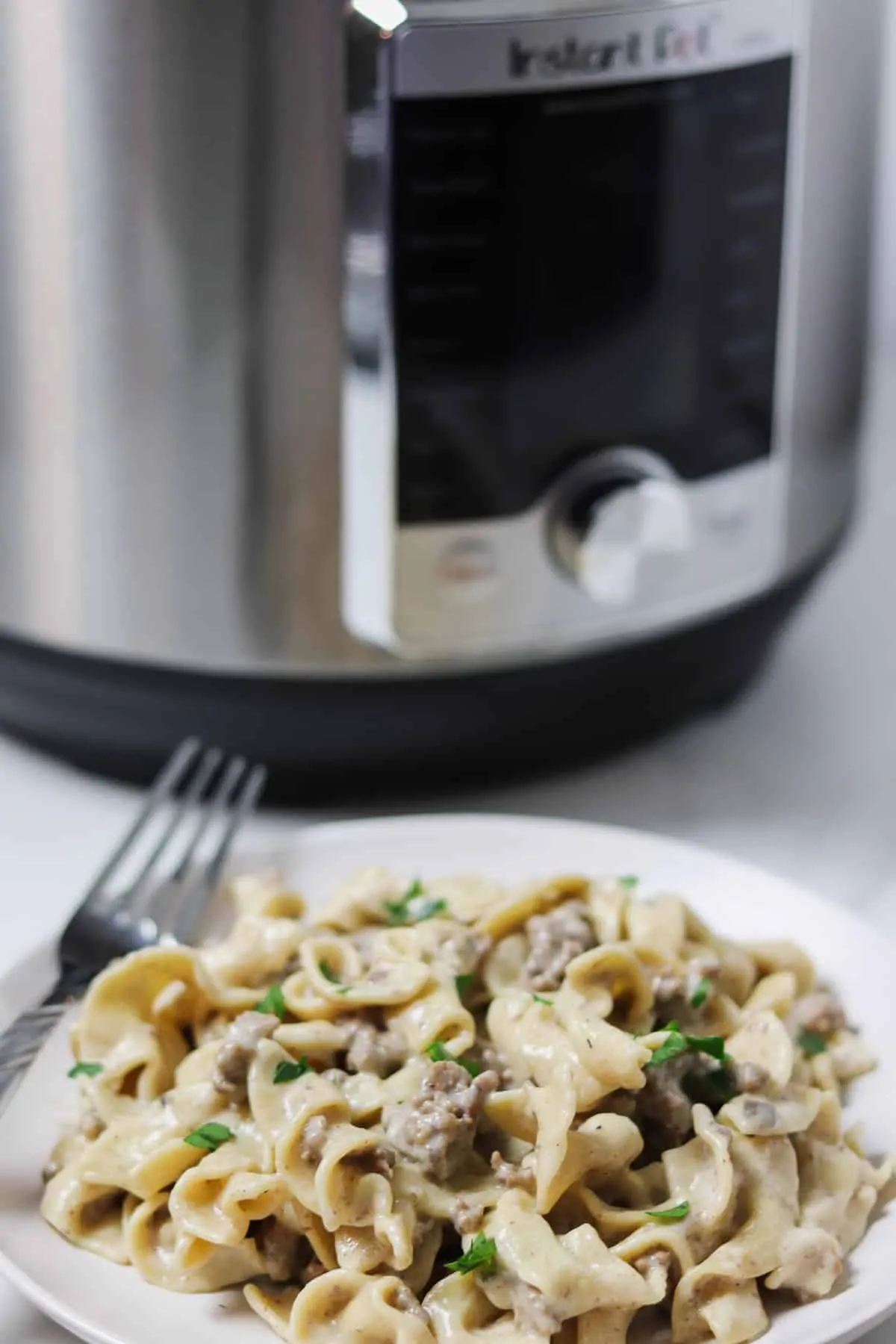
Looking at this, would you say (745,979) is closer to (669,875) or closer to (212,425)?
(669,875)

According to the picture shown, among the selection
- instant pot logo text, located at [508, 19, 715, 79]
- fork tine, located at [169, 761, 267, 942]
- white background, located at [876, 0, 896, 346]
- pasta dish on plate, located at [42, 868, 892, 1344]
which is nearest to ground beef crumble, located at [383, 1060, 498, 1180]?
pasta dish on plate, located at [42, 868, 892, 1344]

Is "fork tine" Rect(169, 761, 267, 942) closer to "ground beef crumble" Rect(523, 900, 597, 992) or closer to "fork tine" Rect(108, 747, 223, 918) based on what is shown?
"fork tine" Rect(108, 747, 223, 918)

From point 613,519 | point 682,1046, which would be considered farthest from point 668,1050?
point 613,519

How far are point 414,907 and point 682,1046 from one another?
0.18m

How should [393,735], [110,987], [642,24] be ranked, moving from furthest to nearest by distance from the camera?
[393,735] < [642,24] < [110,987]

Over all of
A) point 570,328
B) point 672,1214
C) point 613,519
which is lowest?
point 672,1214

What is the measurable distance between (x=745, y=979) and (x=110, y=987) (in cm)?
29

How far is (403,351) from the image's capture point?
1016 mm

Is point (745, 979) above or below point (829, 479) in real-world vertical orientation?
below

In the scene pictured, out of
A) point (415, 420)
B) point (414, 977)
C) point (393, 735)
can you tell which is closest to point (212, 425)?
point (415, 420)

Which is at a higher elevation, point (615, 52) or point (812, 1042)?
point (615, 52)

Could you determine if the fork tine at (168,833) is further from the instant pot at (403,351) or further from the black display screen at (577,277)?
the black display screen at (577,277)

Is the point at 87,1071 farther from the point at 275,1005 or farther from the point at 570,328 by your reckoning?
the point at 570,328

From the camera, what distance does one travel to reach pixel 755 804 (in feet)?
4.01
